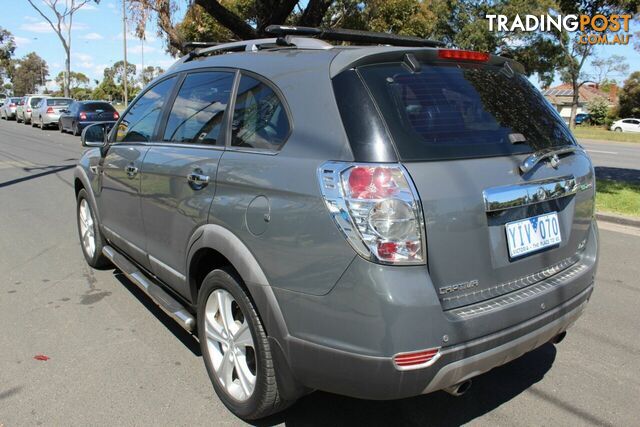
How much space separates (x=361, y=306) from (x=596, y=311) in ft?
10.1

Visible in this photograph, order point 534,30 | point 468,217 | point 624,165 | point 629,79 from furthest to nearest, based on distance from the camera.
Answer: point 629,79 → point 534,30 → point 624,165 → point 468,217

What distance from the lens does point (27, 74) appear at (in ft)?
343

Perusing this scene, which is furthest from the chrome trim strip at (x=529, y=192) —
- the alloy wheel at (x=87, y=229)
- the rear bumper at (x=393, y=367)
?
the alloy wheel at (x=87, y=229)

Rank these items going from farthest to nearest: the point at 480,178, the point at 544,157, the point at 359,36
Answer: the point at 359,36 → the point at 544,157 → the point at 480,178

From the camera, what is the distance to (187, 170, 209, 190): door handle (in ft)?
9.58

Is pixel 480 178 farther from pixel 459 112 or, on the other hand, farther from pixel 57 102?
pixel 57 102

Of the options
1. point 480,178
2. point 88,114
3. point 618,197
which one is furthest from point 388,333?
point 88,114

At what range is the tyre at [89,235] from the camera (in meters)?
4.93

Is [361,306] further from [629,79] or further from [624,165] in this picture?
[629,79]

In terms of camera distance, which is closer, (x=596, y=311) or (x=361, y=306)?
(x=361, y=306)

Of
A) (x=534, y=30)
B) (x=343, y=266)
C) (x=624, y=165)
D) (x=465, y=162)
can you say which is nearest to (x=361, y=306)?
(x=343, y=266)

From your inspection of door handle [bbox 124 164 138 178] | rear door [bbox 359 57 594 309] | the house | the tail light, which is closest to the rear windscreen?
rear door [bbox 359 57 594 309]

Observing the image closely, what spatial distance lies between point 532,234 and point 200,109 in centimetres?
207

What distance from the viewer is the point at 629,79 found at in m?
54.8
